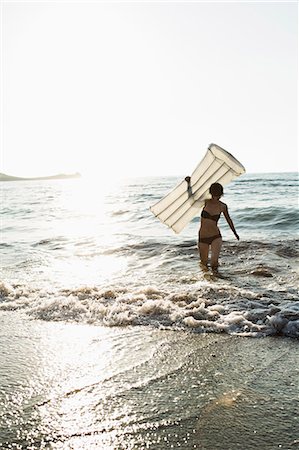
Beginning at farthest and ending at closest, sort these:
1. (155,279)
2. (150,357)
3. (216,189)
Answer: (216,189) < (155,279) < (150,357)

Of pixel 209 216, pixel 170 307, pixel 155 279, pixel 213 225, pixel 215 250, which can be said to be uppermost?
pixel 209 216

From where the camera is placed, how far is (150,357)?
3.96 meters

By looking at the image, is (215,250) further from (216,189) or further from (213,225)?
(216,189)

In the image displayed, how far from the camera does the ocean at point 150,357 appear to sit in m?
2.72

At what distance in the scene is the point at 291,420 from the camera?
2.79 m

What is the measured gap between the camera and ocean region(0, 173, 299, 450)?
8.93ft

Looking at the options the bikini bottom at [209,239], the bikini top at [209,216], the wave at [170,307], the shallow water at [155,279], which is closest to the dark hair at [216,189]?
the bikini top at [209,216]

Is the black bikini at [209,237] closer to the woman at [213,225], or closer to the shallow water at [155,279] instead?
the woman at [213,225]

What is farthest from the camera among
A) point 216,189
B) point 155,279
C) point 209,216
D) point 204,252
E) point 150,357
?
point 204,252

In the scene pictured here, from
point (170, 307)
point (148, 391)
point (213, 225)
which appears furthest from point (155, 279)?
point (148, 391)

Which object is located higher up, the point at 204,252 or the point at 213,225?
the point at 213,225

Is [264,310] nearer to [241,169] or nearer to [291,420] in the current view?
[291,420]

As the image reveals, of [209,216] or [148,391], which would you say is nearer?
[148,391]

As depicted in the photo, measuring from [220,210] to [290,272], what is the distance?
76.1 inches
